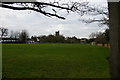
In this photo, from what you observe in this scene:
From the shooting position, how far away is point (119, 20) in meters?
3.27

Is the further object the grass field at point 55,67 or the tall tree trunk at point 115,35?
the grass field at point 55,67

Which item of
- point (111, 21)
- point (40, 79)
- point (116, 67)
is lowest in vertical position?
point (40, 79)

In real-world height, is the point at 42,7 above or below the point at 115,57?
above

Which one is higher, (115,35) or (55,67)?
(115,35)

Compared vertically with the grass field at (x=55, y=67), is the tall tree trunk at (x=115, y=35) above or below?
above

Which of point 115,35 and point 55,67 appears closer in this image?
point 115,35

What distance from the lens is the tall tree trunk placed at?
3279mm

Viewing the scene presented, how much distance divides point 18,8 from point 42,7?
47cm

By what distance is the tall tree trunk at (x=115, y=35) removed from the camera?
10.8 ft

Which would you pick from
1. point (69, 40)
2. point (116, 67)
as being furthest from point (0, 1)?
point (69, 40)

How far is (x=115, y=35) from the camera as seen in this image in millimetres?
3289

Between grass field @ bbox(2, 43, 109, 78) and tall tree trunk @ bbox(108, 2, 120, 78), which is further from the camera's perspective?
grass field @ bbox(2, 43, 109, 78)

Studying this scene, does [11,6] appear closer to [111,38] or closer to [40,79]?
[111,38]

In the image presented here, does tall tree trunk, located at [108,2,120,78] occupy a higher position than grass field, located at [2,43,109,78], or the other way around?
tall tree trunk, located at [108,2,120,78]
